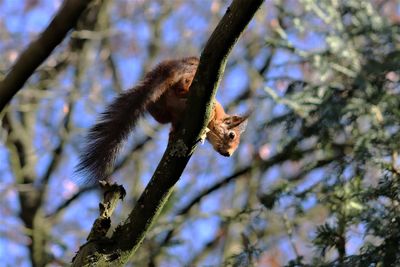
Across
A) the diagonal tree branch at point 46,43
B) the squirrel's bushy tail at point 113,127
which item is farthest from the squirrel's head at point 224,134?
the diagonal tree branch at point 46,43

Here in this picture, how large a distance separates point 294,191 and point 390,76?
2.46 feet

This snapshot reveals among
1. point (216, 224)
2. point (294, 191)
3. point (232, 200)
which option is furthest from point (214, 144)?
point (232, 200)

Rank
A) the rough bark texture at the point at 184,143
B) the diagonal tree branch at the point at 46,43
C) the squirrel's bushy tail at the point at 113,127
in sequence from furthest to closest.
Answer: the diagonal tree branch at the point at 46,43 < the squirrel's bushy tail at the point at 113,127 < the rough bark texture at the point at 184,143

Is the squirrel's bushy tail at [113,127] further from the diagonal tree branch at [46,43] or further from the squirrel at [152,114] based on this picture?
the diagonal tree branch at [46,43]

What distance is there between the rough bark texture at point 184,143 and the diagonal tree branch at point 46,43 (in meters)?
0.61

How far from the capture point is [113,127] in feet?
7.38

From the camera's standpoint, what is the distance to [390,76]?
336 centimetres

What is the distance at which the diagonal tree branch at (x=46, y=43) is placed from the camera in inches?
91.8

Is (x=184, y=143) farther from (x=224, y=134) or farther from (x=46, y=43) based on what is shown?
(x=224, y=134)

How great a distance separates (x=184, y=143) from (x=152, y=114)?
86 cm

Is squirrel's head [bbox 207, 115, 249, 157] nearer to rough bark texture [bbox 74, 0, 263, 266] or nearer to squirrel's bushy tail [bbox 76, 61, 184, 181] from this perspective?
squirrel's bushy tail [bbox 76, 61, 184, 181]

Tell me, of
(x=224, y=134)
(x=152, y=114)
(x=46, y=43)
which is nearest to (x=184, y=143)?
(x=46, y=43)

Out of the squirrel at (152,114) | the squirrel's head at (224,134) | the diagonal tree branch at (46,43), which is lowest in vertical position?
the squirrel's head at (224,134)

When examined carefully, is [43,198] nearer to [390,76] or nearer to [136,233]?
[390,76]
